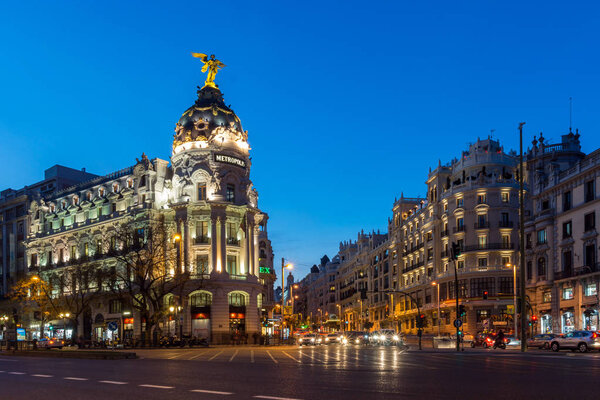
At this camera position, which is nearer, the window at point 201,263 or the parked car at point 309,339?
the parked car at point 309,339

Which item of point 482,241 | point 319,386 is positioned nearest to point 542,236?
point 482,241

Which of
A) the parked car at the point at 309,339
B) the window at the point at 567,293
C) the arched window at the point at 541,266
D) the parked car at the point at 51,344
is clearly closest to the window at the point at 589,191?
the window at the point at 567,293

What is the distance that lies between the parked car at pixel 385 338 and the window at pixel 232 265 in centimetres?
1894

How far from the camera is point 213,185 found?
73938mm

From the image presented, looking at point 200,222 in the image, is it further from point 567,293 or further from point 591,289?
point 591,289

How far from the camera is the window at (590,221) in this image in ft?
176

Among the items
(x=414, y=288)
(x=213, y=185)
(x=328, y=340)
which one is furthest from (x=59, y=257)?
(x=414, y=288)

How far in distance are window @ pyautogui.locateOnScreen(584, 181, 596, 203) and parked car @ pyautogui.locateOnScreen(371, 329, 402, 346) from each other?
20804 mm

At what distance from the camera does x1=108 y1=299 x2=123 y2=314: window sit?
78.8m

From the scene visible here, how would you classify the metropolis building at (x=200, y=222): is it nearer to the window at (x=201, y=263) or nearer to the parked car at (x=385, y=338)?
the window at (x=201, y=263)

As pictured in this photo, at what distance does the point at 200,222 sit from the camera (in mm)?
74125

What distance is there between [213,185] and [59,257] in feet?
94.0

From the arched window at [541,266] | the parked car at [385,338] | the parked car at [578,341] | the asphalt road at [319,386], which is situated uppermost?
the arched window at [541,266]

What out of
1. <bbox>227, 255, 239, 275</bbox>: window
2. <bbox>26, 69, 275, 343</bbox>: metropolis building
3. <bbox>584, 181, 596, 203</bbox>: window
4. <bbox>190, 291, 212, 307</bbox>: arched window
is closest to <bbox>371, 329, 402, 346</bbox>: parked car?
<bbox>26, 69, 275, 343</bbox>: metropolis building
